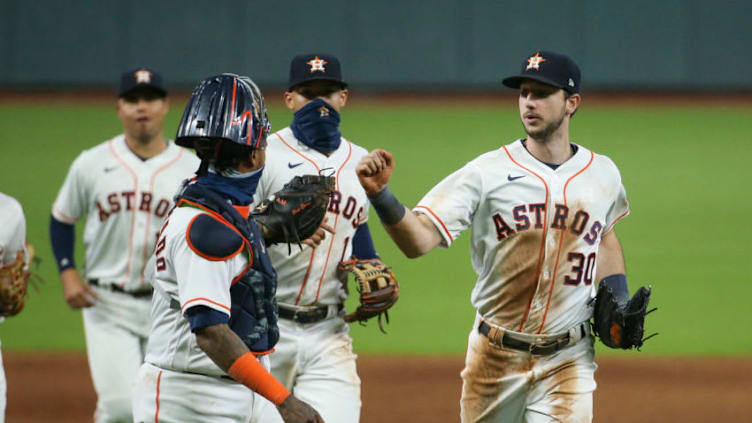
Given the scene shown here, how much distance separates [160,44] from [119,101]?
1652 centimetres

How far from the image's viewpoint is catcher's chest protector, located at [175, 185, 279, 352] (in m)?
3.11

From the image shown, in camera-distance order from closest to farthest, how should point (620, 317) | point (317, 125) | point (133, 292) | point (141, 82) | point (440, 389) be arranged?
point (620, 317) < point (317, 125) < point (133, 292) < point (141, 82) < point (440, 389)

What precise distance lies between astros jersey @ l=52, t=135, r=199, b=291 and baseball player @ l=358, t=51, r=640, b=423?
91.5 inches

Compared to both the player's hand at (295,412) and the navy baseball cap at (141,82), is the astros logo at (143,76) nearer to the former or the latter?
the navy baseball cap at (141,82)

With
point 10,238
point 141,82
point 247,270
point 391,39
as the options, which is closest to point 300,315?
point 10,238

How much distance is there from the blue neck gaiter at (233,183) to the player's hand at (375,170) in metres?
0.39

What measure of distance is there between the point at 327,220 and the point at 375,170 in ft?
4.77

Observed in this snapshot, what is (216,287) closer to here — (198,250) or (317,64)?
(198,250)

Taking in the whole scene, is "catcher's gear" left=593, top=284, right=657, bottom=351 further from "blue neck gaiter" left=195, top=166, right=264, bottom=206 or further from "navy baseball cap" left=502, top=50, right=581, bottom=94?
"blue neck gaiter" left=195, top=166, right=264, bottom=206

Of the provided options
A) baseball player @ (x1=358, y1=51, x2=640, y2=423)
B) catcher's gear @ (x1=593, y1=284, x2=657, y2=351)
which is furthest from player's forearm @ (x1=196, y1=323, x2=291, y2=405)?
catcher's gear @ (x1=593, y1=284, x2=657, y2=351)

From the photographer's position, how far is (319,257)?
4.95m

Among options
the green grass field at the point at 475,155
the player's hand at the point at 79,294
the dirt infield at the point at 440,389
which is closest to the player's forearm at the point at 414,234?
the player's hand at the point at 79,294

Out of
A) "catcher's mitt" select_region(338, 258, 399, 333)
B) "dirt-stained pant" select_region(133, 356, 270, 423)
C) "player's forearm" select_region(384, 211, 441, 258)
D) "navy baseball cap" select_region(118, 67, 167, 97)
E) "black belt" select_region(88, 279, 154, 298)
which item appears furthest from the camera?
"navy baseball cap" select_region(118, 67, 167, 97)

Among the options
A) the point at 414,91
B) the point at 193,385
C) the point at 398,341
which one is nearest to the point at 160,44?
the point at 414,91
